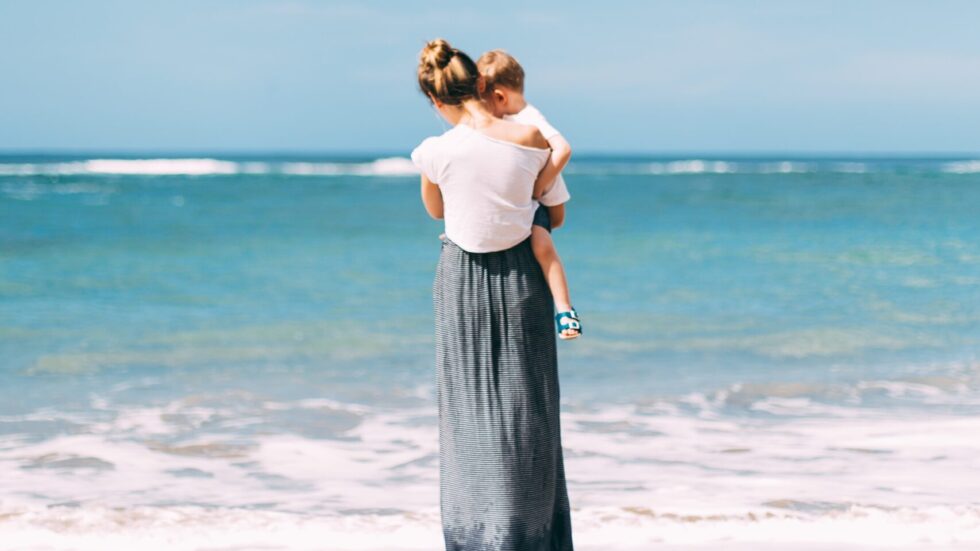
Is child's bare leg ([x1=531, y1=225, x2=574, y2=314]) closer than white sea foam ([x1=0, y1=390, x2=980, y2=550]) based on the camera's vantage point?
Yes

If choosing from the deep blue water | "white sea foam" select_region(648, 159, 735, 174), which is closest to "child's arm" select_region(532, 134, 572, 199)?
the deep blue water

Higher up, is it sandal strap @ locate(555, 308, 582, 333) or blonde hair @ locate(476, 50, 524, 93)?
blonde hair @ locate(476, 50, 524, 93)

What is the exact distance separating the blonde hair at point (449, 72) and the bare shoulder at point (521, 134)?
0.12 metres

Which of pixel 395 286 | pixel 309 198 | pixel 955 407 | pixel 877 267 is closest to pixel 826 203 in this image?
pixel 309 198

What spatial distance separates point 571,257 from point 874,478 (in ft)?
36.9

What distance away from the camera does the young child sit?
2949 millimetres

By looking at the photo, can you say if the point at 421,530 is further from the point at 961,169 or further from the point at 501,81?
the point at 961,169

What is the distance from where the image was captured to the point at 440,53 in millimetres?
2906

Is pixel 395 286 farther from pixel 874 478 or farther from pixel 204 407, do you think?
pixel 874 478

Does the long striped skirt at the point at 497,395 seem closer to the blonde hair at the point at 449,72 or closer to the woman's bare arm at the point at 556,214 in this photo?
the woman's bare arm at the point at 556,214

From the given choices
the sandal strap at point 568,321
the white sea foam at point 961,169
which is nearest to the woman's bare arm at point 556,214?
the sandal strap at point 568,321

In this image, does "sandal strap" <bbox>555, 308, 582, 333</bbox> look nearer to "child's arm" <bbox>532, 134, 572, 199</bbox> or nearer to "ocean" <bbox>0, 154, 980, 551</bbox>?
"child's arm" <bbox>532, 134, 572, 199</bbox>

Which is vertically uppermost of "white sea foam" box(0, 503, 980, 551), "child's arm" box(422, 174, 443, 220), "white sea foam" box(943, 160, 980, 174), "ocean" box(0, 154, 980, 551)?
"white sea foam" box(943, 160, 980, 174)

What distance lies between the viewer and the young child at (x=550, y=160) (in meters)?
2.95
